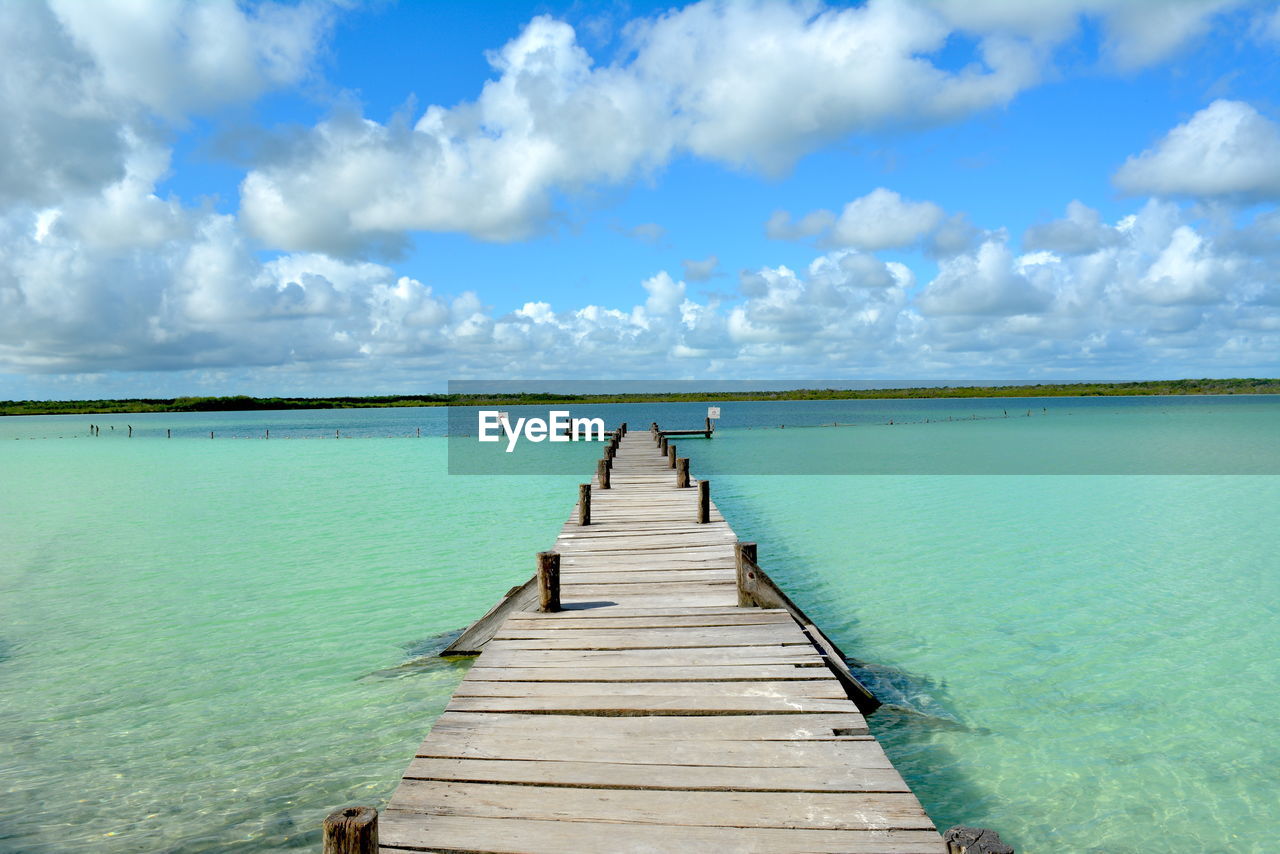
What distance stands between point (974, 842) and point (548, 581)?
5.47m

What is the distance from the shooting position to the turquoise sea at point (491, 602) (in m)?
6.07

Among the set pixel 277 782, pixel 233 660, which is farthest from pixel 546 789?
pixel 233 660

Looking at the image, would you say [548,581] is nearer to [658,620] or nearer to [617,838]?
[658,620]

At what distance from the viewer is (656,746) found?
15.4 feet

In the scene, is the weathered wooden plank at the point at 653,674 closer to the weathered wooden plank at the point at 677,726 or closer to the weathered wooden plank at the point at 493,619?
the weathered wooden plank at the point at 677,726

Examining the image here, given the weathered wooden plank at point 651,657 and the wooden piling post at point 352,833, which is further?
the weathered wooden plank at point 651,657

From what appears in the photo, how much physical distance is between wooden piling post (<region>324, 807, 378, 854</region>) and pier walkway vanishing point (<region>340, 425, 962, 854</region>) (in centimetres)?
7

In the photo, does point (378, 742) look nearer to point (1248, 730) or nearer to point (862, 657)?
point (862, 657)

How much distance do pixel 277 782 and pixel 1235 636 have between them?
11.7 m

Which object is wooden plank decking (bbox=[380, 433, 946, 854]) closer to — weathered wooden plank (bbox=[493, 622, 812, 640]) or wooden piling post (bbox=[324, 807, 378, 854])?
weathered wooden plank (bbox=[493, 622, 812, 640])

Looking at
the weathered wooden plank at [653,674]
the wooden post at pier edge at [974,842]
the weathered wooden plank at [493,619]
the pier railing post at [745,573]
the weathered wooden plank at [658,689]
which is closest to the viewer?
the wooden post at pier edge at [974,842]

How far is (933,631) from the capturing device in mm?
10367

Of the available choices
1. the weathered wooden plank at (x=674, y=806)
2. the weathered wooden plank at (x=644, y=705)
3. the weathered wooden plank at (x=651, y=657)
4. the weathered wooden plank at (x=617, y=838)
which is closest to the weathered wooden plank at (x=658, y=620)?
the weathered wooden plank at (x=651, y=657)

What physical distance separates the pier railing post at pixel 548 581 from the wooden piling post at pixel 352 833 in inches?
190
